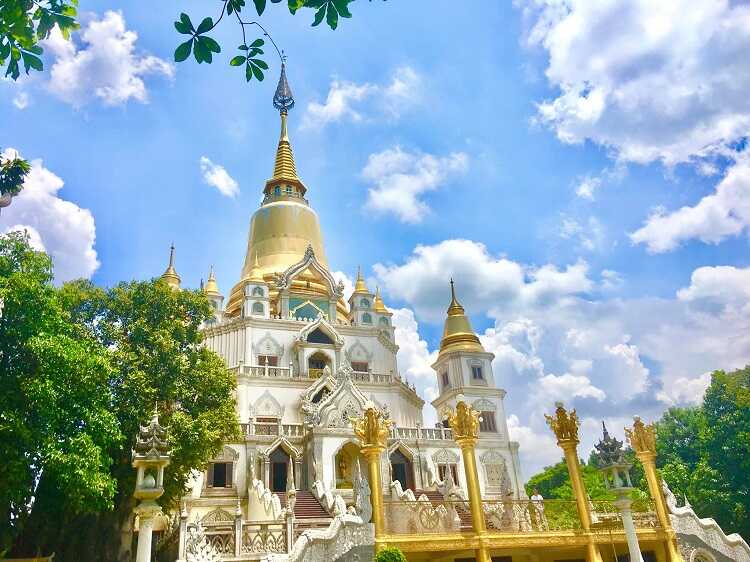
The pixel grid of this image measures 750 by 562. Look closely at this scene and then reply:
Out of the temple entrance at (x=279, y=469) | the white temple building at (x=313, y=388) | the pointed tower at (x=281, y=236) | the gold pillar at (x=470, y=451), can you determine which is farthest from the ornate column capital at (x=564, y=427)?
the pointed tower at (x=281, y=236)

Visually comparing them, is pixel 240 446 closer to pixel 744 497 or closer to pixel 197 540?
pixel 197 540

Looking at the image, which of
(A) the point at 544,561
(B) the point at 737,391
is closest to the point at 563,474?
(B) the point at 737,391

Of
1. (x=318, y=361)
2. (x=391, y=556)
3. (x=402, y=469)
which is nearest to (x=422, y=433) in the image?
(x=402, y=469)

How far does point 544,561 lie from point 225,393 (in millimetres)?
12476

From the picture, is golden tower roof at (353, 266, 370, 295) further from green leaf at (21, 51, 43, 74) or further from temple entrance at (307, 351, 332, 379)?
green leaf at (21, 51, 43, 74)

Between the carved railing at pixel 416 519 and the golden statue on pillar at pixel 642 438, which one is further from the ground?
the golden statue on pillar at pixel 642 438

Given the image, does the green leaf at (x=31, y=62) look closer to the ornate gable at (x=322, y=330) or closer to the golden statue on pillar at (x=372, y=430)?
the golden statue on pillar at (x=372, y=430)

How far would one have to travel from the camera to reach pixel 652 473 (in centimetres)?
1852

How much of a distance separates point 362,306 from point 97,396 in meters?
23.2

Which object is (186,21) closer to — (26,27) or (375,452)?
(26,27)

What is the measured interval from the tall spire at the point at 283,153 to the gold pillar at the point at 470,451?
113 ft

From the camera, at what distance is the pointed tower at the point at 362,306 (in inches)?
1533

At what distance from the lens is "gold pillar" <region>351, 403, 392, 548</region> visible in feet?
49.5

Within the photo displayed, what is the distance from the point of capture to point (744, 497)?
31.5m
